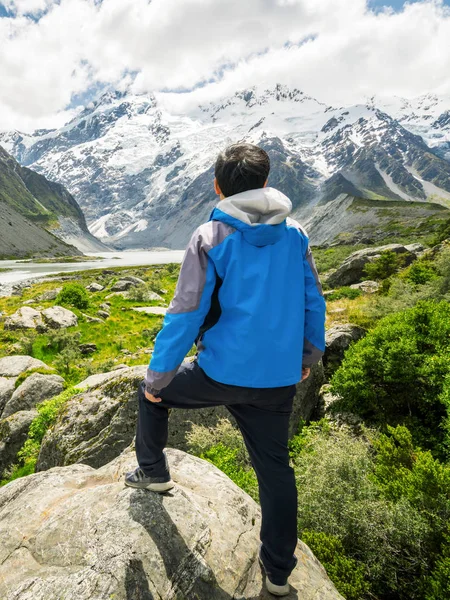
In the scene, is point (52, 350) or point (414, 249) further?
point (414, 249)

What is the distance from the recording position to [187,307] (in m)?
3.07

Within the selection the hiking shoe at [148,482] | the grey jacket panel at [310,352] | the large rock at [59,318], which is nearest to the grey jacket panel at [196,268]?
the grey jacket panel at [310,352]

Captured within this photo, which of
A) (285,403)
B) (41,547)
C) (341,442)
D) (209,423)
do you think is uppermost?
(285,403)

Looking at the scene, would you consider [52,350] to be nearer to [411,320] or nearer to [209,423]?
[209,423]

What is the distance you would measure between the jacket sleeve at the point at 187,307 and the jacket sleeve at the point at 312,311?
103cm

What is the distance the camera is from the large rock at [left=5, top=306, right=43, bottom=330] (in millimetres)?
24266

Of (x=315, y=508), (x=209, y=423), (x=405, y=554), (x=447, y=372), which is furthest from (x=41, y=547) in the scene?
(x=447, y=372)

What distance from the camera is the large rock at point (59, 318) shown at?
2375 centimetres

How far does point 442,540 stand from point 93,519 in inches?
154

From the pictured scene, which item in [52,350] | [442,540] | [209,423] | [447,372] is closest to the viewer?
[442,540]

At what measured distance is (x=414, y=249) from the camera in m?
35.0

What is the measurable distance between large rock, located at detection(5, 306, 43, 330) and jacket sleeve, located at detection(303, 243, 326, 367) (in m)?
24.0

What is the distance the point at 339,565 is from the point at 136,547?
2.41 meters

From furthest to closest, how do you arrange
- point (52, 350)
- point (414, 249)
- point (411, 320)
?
point (414, 249) < point (52, 350) < point (411, 320)
